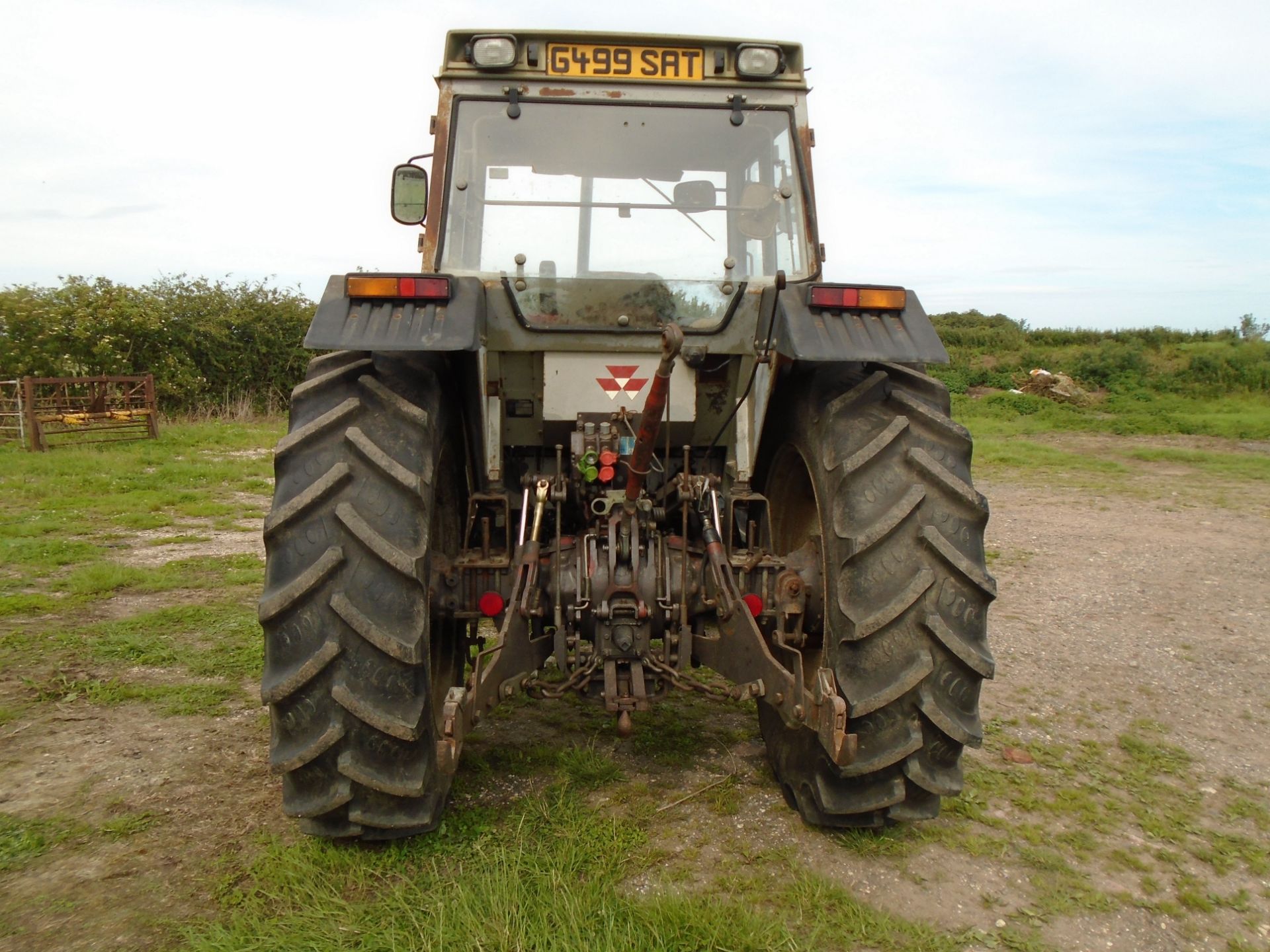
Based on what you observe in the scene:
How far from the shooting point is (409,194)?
3711 mm

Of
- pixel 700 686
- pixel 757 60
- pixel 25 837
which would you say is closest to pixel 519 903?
pixel 700 686

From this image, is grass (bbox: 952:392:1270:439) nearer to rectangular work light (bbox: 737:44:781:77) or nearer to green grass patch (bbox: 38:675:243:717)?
rectangular work light (bbox: 737:44:781:77)

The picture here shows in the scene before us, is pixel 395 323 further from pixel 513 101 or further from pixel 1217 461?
pixel 1217 461

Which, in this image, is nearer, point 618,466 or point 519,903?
point 519,903

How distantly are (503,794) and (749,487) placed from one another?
4.64 feet

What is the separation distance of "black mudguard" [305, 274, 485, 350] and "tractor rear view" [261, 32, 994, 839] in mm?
11

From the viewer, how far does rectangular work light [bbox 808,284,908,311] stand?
2.97m

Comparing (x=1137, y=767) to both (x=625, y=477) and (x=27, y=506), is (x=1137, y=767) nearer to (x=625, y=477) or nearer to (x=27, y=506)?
(x=625, y=477)

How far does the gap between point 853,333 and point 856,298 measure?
A: 123 millimetres

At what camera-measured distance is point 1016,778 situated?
140 inches

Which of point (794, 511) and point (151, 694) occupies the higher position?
point (794, 511)

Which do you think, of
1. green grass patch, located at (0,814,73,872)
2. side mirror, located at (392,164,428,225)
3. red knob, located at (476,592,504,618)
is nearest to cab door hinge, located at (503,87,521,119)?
side mirror, located at (392,164,428,225)

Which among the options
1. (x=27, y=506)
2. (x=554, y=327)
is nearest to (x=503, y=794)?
(x=554, y=327)

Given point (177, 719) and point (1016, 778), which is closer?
point (1016, 778)
